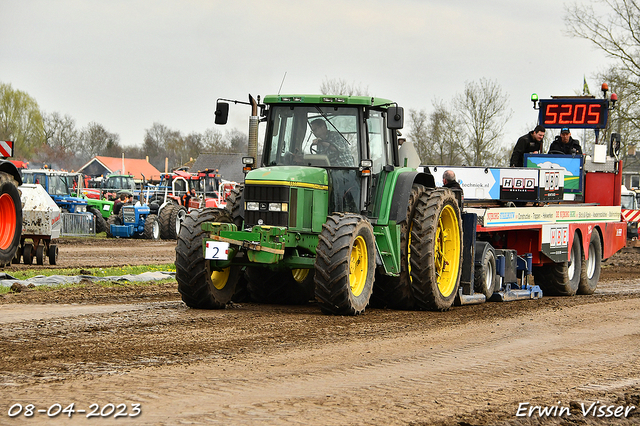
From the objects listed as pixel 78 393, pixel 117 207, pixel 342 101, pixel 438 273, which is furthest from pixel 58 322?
pixel 117 207

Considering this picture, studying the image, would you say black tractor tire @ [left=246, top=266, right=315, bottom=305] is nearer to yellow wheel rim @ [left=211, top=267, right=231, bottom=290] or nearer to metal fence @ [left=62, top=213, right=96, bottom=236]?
yellow wheel rim @ [left=211, top=267, right=231, bottom=290]

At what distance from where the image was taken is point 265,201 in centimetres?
953

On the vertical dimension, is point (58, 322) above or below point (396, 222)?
below

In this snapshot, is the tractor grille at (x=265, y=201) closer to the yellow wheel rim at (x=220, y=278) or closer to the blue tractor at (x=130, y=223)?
the yellow wheel rim at (x=220, y=278)

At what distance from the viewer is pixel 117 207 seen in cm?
3034

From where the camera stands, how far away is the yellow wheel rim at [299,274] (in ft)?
34.5

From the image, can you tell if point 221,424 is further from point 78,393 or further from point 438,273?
point 438,273

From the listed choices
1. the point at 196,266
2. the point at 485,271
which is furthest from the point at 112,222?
the point at 196,266

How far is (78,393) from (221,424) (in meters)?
1.05

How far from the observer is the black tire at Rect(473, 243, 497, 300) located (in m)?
12.1

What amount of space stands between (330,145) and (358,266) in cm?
150

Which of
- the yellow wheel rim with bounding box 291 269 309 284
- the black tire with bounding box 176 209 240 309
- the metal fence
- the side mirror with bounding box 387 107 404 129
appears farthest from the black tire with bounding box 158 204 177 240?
the side mirror with bounding box 387 107 404 129

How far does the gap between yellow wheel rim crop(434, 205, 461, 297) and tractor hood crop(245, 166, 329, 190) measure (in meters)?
2.18

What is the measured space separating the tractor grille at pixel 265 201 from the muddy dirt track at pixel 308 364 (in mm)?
1044
